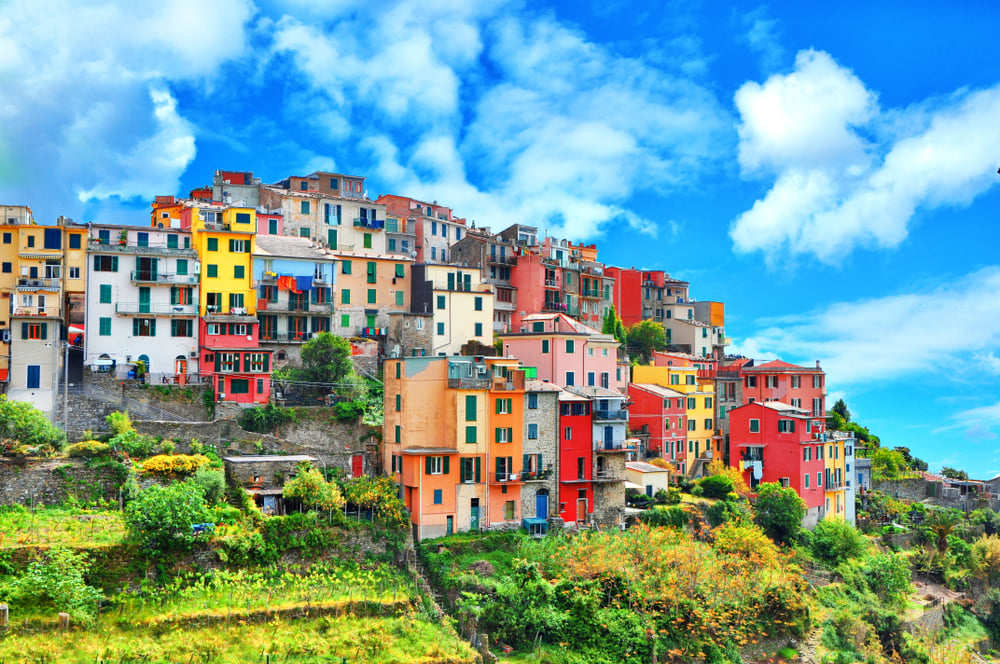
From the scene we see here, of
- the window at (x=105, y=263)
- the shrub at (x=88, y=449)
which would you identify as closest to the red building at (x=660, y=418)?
the shrub at (x=88, y=449)

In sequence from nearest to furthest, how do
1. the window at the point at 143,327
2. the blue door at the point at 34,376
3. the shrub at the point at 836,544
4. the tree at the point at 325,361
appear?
the blue door at the point at 34,376 → the window at the point at 143,327 → the tree at the point at 325,361 → the shrub at the point at 836,544

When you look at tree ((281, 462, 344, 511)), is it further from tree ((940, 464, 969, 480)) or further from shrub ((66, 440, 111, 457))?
tree ((940, 464, 969, 480))

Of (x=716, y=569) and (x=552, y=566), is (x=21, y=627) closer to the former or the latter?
(x=552, y=566)

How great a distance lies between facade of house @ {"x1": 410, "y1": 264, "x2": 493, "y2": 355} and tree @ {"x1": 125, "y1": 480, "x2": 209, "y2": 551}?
25.0 metres

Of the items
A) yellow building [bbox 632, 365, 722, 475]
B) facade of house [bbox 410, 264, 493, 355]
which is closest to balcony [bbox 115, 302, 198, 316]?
facade of house [bbox 410, 264, 493, 355]

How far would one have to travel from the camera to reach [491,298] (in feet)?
205

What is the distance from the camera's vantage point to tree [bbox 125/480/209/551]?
35938 millimetres

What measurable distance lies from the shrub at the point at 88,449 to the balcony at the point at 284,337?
15943mm

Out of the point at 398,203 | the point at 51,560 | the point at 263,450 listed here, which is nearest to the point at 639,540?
the point at 263,450

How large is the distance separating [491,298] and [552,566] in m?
23.6

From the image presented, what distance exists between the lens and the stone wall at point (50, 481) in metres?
39.0

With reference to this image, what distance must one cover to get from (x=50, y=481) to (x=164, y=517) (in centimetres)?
730

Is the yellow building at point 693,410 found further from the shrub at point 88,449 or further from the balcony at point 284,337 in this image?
the shrub at point 88,449

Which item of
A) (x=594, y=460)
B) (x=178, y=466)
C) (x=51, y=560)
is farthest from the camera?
(x=594, y=460)
